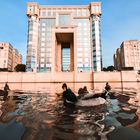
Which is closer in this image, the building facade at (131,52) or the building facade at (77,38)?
the building facade at (77,38)

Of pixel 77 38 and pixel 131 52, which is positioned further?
pixel 131 52

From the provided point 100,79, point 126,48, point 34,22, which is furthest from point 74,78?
point 126,48

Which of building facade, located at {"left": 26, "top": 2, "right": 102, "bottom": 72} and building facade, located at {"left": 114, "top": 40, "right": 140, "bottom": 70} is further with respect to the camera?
building facade, located at {"left": 114, "top": 40, "right": 140, "bottom": 70}

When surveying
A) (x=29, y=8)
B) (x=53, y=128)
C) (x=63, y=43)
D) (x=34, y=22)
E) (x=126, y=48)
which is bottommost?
(x=53, y=128)

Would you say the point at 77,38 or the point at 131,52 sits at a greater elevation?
the point at 77,38

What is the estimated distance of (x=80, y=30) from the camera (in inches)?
4099

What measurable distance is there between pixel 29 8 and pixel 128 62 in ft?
272

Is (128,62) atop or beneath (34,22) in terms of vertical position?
beneath

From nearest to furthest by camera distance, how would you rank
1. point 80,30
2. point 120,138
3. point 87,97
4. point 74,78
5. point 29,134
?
point 120,138 < point 29,134 < point 87,97 < point 74,78 < point 80,30

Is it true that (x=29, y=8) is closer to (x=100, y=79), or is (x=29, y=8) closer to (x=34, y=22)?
(x=34, y=22)

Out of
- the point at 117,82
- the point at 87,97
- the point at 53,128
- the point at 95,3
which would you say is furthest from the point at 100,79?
the point at 95,3

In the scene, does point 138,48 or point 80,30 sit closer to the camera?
point 80,30

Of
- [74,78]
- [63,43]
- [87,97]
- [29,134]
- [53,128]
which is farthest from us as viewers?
[63,43]

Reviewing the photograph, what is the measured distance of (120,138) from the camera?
405 cm
